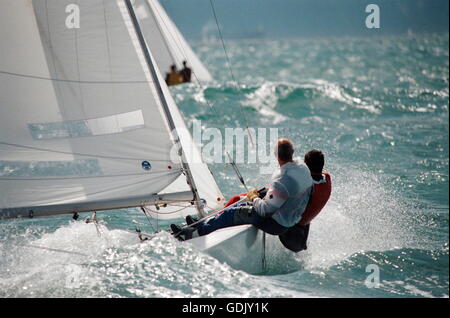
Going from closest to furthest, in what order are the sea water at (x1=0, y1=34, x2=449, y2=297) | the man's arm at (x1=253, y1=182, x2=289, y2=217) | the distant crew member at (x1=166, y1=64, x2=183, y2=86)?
the sea water at (x1=0, y1=34, x2=449, y2=297) → the man's arm at (x1=253, y1=182, x2=289, y2=217) → the distant crew member at (x1=166, y1=64, x2=183, y2=86)

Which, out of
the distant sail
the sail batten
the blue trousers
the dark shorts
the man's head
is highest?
the distant sail

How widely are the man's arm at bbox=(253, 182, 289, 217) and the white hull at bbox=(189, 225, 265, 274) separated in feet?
0.51

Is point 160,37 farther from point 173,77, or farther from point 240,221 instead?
point 240,221

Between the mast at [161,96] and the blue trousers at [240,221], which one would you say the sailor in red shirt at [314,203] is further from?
the mast at [161,96]

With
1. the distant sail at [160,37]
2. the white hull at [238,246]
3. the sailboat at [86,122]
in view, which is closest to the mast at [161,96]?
the sailboat at [86,122]

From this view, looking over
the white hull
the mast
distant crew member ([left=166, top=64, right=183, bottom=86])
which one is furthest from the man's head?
distant crew member ([left=166, top=64, right=183, bottom=86])

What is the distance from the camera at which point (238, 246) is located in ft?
13.1

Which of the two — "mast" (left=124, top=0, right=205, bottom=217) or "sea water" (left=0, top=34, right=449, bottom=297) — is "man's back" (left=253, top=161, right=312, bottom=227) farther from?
"mast" (left=124, top=0, right=205, bottom=217)

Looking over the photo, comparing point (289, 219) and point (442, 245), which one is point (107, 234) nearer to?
point (289, 219)

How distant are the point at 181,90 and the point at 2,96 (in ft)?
32.1

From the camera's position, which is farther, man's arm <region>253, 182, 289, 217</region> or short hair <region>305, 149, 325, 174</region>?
short hair <region>305, 149, 325, 174</region>

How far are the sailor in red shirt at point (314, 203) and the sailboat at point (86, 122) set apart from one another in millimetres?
233

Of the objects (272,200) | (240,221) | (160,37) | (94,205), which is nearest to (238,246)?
(240,221)

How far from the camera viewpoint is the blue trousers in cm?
405
